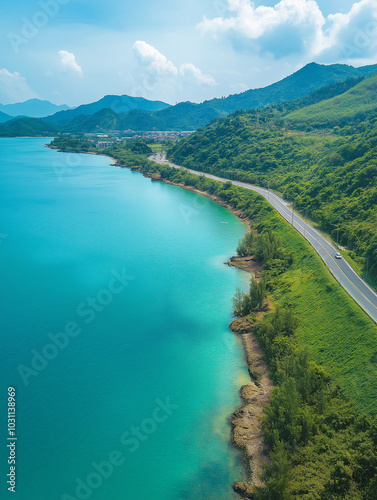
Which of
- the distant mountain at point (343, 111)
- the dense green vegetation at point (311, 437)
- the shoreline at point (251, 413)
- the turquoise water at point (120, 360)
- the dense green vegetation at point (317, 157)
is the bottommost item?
the turquoise water at point (120, 360)

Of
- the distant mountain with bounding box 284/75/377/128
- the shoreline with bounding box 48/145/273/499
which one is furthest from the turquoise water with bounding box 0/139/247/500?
the distant mountain with bounding box 284/75/377/128

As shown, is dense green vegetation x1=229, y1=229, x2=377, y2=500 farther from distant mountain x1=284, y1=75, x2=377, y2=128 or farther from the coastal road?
distant mountain x1=284, y1=75, x2=377, y2=128

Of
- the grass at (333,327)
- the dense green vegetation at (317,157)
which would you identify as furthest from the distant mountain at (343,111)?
the grass at (333,327)

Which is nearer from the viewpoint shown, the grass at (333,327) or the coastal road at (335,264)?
the grass at (333,327)

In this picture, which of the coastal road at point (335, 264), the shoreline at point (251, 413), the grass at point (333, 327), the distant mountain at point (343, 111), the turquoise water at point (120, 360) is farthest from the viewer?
the distant mountain at point (343, 111)

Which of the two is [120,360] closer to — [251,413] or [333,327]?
[251,413]

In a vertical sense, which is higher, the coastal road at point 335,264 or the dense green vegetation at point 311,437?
the coastal road at point 335,264

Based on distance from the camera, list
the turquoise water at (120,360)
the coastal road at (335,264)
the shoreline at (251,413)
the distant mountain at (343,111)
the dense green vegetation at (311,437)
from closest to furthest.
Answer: the dense green vegetation at (311,437) → the shoreline at (251,413) → the turquoise water at (120,360) → the coastal road at (335,264) → the distant mountain at (343,111)

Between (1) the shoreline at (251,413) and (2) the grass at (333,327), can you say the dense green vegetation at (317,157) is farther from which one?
(1) the shoreline at (251,413)

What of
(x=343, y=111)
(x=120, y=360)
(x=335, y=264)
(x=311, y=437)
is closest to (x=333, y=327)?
(x=311, y=437)
